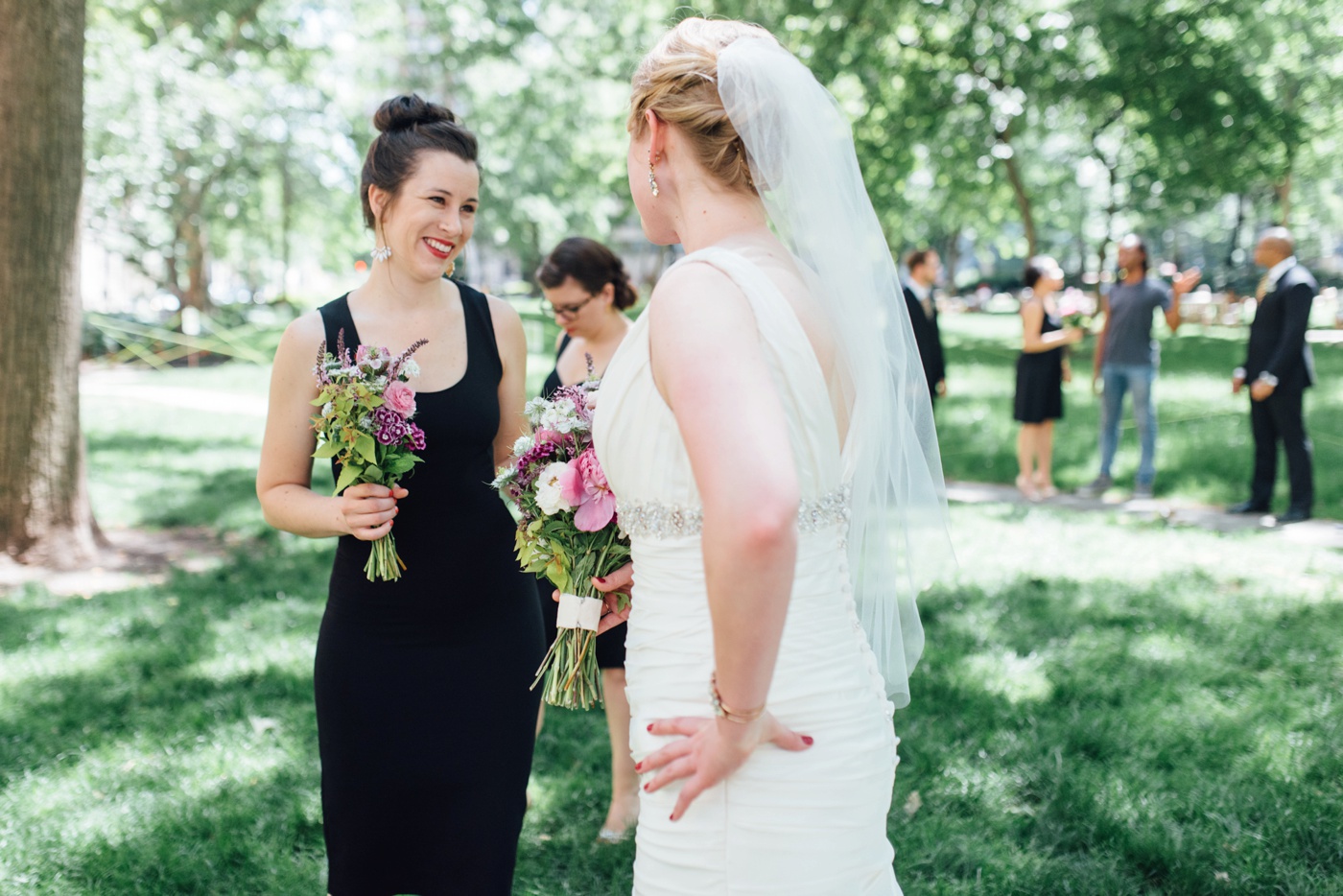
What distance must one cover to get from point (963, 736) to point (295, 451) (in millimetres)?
3191

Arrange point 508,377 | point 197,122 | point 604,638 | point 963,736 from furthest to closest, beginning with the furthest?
point 197,122 → point 963,736 → point 604,638 → point 508,377

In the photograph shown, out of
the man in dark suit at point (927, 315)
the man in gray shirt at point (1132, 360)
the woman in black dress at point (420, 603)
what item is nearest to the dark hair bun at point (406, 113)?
the woman in black dress at point (420, 603)

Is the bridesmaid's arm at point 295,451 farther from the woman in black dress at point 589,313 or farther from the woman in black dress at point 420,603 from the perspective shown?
the woman in black dress at point 589,313

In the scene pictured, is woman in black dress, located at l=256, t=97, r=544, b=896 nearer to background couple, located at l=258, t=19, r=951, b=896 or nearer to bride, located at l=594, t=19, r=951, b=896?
background couple, located at l=258, t=19, r=951, b=896

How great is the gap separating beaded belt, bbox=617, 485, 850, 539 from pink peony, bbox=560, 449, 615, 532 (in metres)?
0.34

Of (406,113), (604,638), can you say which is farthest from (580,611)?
(604,638)

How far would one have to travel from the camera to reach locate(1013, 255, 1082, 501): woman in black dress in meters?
9.67

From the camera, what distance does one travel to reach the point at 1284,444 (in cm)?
879

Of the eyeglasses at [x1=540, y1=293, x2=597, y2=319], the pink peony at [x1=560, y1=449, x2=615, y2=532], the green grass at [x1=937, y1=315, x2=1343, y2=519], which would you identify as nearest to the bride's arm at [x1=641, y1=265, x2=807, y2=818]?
the pink peony at [x1=560, y1=449, x2=615, y2=532]

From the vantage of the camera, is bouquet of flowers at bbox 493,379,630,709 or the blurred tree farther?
the blurred tree

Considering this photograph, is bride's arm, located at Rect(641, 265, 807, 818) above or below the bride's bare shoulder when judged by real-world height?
below

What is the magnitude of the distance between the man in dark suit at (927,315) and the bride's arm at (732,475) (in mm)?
7506

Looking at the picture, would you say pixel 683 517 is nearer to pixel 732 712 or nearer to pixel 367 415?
pixel 732 712

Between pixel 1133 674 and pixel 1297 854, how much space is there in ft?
5.37
